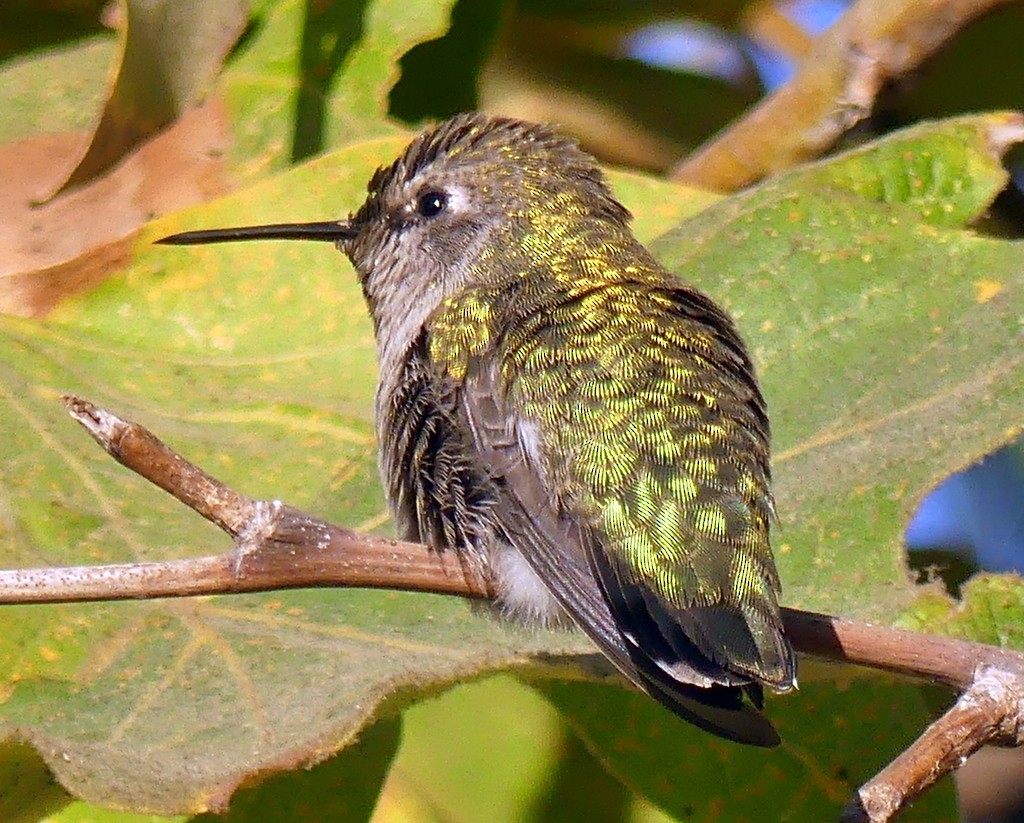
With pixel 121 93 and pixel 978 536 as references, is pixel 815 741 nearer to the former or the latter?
pixel 978 536

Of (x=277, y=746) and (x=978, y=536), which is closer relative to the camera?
(x=277, y=746)

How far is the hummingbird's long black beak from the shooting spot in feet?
9.84

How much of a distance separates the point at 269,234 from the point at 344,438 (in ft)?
1.25

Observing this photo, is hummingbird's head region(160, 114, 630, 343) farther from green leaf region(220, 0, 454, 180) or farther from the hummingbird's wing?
the hummingbird's wing

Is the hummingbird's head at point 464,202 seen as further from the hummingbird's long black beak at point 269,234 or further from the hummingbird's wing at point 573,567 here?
the hummingbird's wing at point 573,567

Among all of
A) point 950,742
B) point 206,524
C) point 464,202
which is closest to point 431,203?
point 464,202

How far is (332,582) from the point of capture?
198 centimetres

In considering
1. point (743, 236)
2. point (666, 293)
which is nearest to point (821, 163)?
point (743, 236)

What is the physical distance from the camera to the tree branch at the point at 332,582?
186 cm

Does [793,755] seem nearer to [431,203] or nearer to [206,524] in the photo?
[206,524]

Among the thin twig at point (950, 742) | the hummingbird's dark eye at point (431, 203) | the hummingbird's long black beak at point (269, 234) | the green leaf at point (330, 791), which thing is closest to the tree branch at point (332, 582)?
the thin twig at point (950, 742)

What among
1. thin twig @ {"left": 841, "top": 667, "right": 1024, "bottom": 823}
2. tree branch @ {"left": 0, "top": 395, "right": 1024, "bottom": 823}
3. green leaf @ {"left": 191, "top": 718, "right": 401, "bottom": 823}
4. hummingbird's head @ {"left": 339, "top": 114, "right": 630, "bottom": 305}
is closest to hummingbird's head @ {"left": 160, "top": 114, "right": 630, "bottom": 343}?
hummingbird's head @ {"left": 339, "top": 114, "right": 630, "bottom": 305}

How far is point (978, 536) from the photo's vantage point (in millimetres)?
3566

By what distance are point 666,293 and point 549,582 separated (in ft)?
1.97
